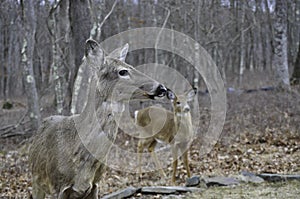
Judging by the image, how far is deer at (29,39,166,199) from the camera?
4.05 metres

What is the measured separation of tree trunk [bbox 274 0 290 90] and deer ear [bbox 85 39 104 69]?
14.6 m

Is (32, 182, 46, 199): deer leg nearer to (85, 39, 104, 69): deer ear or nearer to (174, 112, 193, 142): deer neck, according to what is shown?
(85, 39, 104, 69): deer ear

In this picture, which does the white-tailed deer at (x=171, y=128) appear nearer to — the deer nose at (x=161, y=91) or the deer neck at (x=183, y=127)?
the deer neck at (x=183, y=127)

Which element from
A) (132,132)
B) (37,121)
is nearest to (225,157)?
(132,132)

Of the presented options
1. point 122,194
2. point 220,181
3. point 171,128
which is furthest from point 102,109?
point 171,128

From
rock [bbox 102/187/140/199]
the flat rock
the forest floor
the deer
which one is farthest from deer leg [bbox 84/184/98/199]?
the flat rock

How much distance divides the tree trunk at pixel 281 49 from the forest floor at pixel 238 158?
2.81m

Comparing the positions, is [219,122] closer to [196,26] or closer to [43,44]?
[196,26]

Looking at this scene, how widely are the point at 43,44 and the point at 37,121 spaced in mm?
26970

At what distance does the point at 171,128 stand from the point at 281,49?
957 cm

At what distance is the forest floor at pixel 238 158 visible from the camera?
664 centimetres

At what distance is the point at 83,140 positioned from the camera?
416 centimetres

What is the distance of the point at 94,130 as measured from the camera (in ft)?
13.5

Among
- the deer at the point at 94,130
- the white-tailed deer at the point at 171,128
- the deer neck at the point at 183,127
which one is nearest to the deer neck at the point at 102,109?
the deer at the point at 94,130
